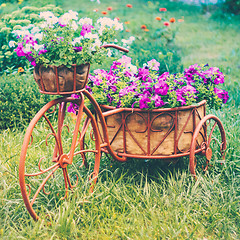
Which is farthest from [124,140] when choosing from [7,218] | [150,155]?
[7,218]

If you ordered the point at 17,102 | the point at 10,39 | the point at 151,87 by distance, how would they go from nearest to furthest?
the point at 151,87, the point at 17,102, the point at 10,39

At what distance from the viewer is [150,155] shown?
94.2 inches

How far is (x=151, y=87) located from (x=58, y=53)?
0.76 metres

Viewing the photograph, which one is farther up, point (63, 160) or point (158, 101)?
point (158, 101)

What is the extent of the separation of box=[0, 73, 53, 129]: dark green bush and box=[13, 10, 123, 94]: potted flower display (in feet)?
5.28

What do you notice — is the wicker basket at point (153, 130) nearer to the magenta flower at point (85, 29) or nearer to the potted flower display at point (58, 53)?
the potted flower display at point (58, 53)

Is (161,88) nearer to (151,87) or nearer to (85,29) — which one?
(151,87)

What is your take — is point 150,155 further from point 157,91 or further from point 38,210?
point 38,210

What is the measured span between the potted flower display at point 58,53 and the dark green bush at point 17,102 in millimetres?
1608

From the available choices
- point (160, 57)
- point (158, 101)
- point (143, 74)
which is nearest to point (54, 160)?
point (158, 101)

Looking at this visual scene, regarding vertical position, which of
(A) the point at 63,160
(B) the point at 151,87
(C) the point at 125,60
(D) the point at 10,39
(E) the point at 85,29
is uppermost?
(E) the point at 85,29

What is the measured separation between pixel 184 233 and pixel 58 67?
122 cm

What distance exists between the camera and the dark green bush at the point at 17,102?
3.53 meters

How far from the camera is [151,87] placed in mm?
2383
